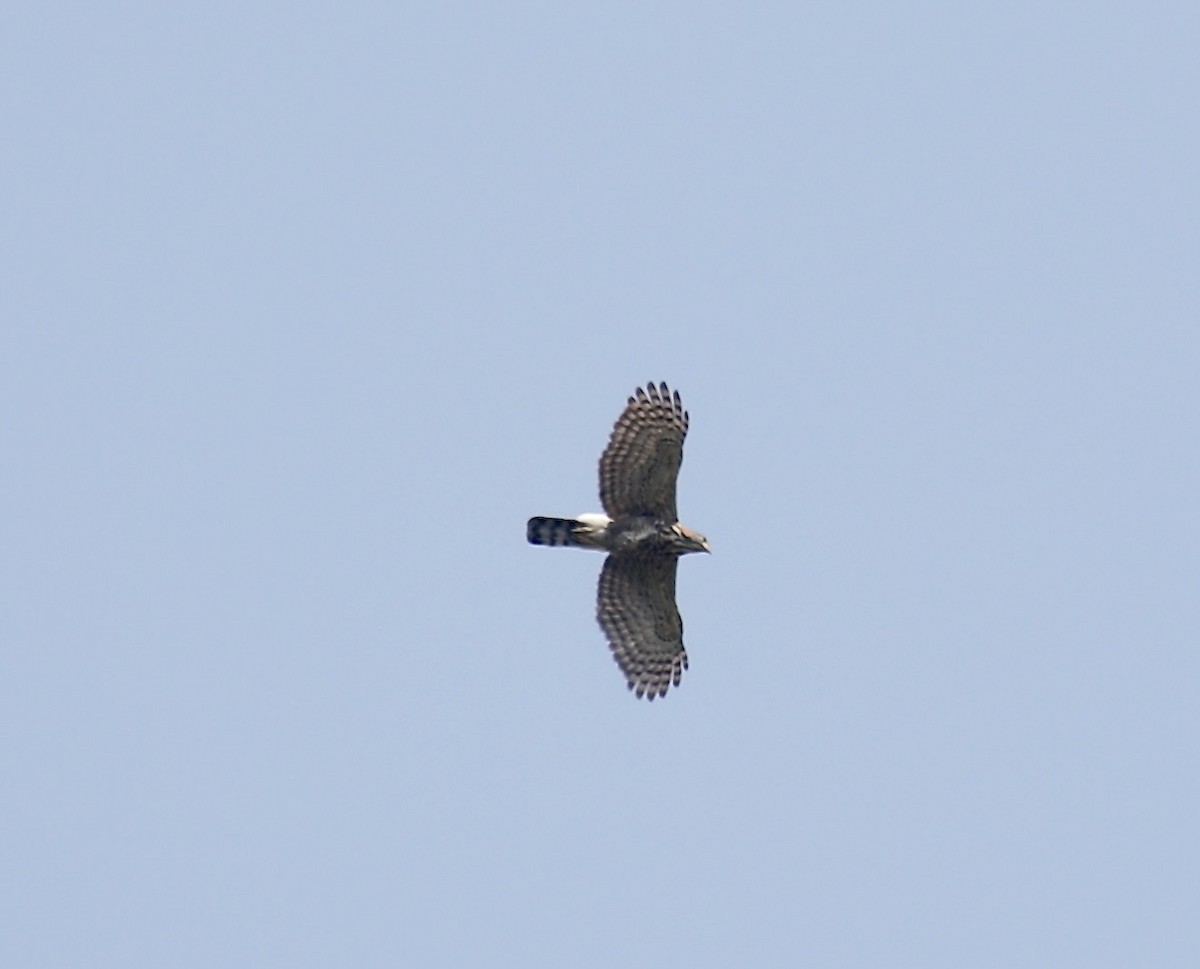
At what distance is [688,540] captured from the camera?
3027 cm

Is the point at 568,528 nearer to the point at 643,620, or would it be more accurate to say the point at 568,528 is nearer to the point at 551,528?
the point at 551,528

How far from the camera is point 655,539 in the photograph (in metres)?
30.3

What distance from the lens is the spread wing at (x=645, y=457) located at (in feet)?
97.2

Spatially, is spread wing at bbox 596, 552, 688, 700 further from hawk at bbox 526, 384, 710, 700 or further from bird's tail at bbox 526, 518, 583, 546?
bird's tail at bbox 526, 518, 583, 546

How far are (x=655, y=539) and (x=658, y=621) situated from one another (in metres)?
1.40

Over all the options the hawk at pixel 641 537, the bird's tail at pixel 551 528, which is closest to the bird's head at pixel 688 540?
the hawk at pixel 641 537

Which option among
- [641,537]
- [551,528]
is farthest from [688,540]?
[551,528]

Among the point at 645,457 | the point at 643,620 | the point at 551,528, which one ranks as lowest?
the point at 643,620

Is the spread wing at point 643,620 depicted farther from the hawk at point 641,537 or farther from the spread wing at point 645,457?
the spread wing at point 645,457

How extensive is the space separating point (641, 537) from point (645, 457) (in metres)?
1.07

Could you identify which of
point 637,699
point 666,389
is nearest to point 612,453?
point 666,389

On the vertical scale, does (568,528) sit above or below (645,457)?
below

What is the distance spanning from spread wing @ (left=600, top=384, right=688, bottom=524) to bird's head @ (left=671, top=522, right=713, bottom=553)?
19cm

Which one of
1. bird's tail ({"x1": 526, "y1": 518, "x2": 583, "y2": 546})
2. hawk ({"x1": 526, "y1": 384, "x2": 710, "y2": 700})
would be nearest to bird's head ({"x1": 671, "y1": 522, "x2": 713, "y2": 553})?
hawk ({"x1": 526, "y1": 384, "x2": 710, "y2": 700})
